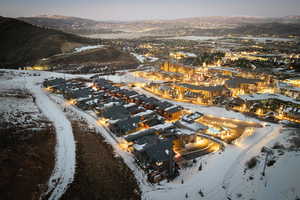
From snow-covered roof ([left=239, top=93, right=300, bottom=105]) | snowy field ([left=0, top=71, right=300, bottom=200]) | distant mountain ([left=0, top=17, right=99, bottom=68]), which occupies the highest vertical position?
distant mountain ([left=0, top=17, right=99, bottom=68])

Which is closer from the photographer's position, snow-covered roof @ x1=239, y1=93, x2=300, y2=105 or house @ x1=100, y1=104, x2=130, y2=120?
house @ x1=100, y1=104, x2=130, y2=120

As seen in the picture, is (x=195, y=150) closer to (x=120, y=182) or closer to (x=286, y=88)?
(x=120, y=182)

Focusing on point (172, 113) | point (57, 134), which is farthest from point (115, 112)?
point (172, 113)

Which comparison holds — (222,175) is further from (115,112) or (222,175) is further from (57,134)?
(57,134)

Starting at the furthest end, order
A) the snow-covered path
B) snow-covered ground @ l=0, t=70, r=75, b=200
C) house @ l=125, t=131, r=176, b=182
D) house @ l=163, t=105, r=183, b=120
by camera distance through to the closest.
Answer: house @ l=163, t=105, r=183, b=120 → house @ l=125, t=131, r=176, b=182 → snow-covered ground @ l=0, t=70, r=75, b=200 → the snow-covered path

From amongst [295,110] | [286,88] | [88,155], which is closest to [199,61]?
[286,88]

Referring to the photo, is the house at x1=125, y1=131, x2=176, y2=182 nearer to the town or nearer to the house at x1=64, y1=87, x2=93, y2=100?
the town

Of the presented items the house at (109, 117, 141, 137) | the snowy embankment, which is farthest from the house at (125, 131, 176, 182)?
the house at (109, 117, 141, 137)
